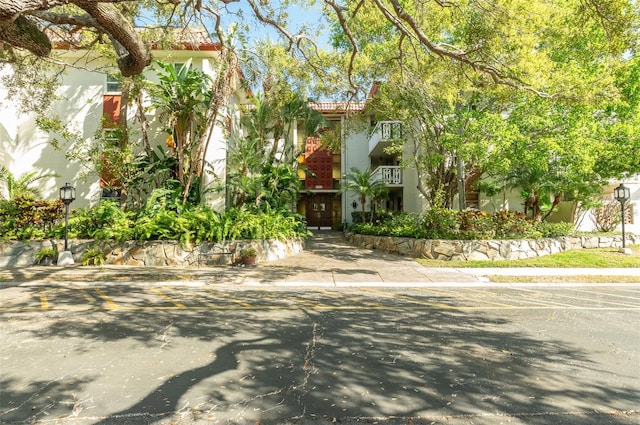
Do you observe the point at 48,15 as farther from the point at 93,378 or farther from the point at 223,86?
the point at 223,86

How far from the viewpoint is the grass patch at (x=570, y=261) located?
42.3 ft

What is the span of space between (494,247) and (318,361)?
464 inches

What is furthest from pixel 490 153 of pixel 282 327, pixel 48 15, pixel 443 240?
pixel 48 15

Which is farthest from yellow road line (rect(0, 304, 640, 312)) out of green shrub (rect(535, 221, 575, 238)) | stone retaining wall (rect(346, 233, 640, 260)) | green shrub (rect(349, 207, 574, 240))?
green shrub (rect(535, 221, 575, 238))

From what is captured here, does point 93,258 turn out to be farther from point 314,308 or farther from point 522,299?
point 522,299

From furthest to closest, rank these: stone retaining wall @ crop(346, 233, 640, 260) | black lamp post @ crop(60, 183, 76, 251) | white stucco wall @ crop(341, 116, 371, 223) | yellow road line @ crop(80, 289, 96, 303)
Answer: white stucco wall @ crop(341, 116, 371, 223) < stone retaining wall @ crop(346, 233, 640, 260) < black lamp post @ crop(60, 183, 76, 251) < yellow road line @ crop(80, 289, 96, 303)

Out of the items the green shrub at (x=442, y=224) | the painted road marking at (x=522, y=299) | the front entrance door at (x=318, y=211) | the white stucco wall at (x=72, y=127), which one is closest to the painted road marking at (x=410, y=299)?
the painted road marking at (x=522, y=299)

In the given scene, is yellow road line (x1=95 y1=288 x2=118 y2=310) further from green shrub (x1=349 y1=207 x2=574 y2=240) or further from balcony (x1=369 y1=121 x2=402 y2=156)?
balcony (x1=369 y1=121 x2=402 y2=156)

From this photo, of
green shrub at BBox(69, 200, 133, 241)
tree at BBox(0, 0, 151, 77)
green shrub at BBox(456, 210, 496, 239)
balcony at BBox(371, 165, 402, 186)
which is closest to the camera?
tree at BBox(0, 0, 151, 77)

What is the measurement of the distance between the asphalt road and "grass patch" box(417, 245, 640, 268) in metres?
5.22

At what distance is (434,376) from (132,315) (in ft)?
17.0

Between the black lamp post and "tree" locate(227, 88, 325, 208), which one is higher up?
"tree" locate(227, 88, 325, 208)

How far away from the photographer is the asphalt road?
10.7 feet

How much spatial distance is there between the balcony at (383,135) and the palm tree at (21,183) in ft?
50.2
